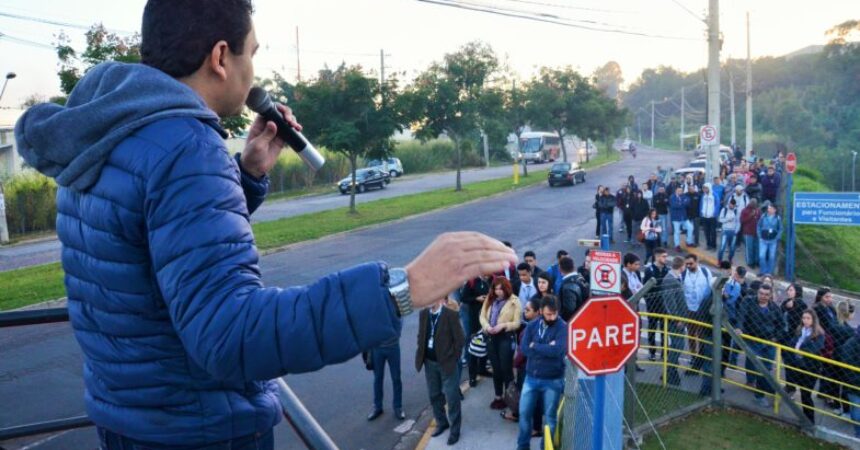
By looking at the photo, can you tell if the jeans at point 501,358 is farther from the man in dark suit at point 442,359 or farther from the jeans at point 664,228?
the jeans at point 664,228

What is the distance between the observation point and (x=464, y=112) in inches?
1346

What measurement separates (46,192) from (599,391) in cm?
2928

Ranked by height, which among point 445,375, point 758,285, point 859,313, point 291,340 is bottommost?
point 859,313

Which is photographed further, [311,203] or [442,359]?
[311,203]

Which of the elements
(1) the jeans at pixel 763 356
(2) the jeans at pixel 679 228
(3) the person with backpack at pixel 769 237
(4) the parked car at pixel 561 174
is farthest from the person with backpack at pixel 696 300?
(4) the parked car at pixel 561 174

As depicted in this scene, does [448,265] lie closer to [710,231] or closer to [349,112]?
[710,231]

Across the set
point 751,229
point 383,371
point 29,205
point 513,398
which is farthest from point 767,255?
point 29,205

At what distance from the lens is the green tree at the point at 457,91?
33.2 meters

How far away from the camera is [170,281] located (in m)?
1.09

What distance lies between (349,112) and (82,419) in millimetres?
24929

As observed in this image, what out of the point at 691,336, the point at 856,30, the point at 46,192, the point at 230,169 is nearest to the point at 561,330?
A: the point at 691,336

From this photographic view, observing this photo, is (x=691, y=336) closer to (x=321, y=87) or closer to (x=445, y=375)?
(x=445, y=375)

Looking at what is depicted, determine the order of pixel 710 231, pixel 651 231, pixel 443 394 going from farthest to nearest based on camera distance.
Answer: pixel 710 231 → pixel 651 231 → pixel 443 394

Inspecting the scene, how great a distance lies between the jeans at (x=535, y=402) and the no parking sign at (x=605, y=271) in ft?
4.16
